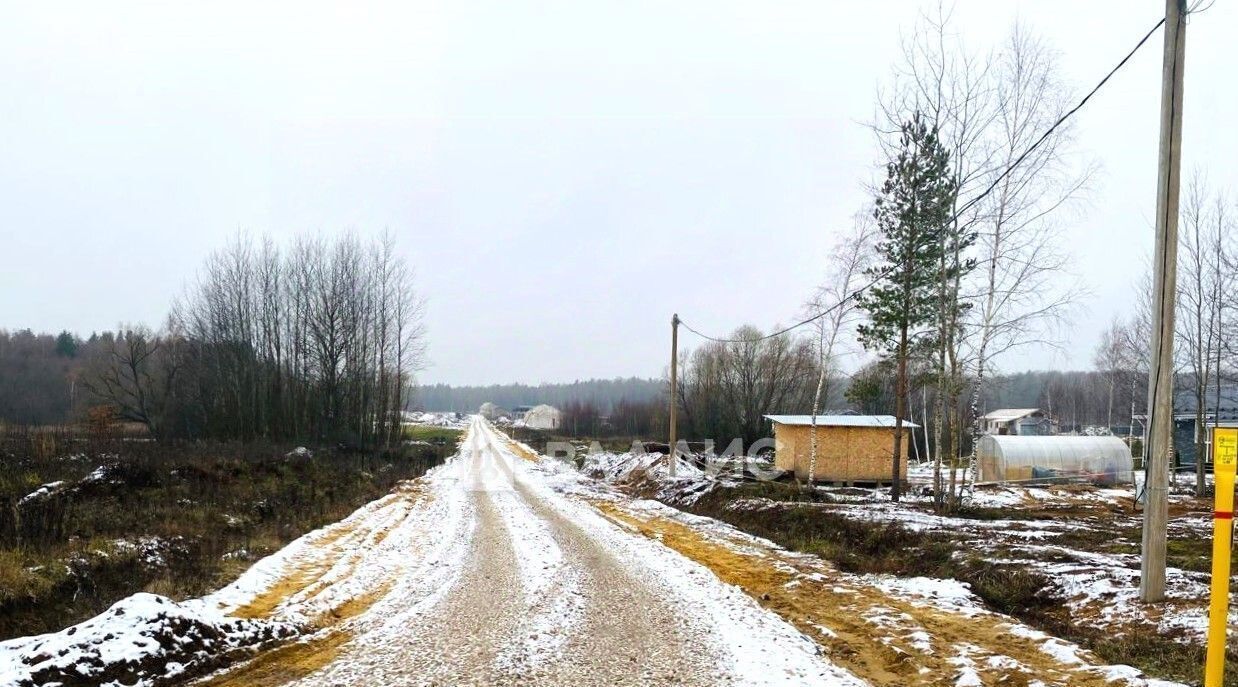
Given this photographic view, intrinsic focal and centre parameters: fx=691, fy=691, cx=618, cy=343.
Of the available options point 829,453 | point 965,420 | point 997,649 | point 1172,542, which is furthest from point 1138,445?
point 997,649

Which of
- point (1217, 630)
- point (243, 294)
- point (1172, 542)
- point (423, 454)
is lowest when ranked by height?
point (423, 454)

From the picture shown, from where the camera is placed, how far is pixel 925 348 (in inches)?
786

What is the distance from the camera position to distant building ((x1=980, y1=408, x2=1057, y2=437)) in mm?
60397

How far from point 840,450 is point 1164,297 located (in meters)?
22.2

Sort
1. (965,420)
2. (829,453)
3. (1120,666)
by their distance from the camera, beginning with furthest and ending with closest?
1. (965,420)
2. (829,453)
3. (1120,666)

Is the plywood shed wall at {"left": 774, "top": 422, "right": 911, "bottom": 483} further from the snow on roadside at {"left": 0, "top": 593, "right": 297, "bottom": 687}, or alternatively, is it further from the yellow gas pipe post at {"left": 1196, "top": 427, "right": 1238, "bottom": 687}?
the yellow gas pipe post at {"left": 1196, "top": 427, "right": 1238, "bottom": 687}

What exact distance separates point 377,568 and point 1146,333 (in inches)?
1462

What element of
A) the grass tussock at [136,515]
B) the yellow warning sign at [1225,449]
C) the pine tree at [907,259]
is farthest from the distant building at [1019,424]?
the yellow warning sign at [1225,449]

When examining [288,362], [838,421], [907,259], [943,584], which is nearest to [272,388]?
[288,362]

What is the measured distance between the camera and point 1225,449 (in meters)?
4.51

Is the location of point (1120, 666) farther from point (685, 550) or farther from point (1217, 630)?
point (685, 550)

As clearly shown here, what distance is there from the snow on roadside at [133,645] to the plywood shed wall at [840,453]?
2442cm

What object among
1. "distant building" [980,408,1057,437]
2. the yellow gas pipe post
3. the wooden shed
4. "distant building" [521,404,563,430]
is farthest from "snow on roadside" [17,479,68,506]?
"distant building" [521,404,563,430]

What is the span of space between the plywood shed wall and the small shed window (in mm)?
6185
